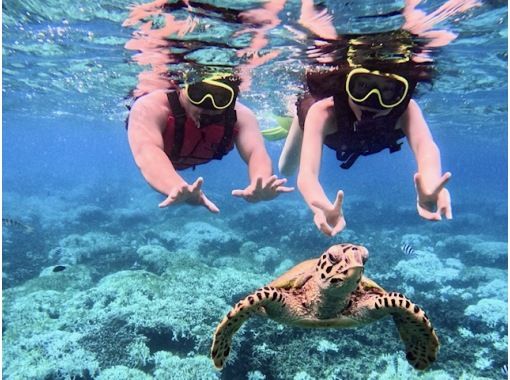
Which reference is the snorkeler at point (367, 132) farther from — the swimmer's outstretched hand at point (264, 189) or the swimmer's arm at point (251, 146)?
the swimmer's arm at point (251, 146)

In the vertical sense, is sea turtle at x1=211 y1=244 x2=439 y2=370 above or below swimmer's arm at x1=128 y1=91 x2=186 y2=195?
below

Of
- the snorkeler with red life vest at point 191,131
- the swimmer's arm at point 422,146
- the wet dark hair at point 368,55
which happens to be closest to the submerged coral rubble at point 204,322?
the snorkeler with red life vest at point 191,131

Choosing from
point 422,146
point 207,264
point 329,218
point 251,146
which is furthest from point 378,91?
point 207,264

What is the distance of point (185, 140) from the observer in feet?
19.6

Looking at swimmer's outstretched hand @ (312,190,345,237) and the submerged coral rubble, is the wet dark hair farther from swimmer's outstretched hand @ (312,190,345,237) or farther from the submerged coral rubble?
the submerged coral rubble

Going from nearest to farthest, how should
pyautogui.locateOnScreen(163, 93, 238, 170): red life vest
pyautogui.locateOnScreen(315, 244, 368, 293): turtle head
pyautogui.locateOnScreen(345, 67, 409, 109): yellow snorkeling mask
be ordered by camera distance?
pyautogui.locateOnScreen(315, 244, 368, 293): turtle head, pyautogui.locateOnScreen(345, 67, 409, 109): yellow snorkeling mask, pyautogui.locateOnScreen(163, 93, 238, 170): red life vest

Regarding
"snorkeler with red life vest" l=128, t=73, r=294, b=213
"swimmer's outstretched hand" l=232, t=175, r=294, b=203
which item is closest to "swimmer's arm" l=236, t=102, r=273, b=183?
"snorkeler with red life vest" l=128, t=73, r=294, b=213

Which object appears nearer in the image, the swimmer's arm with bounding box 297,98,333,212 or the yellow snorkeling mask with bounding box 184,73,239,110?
the swimmer's arm with bounding box 297,98,333,212

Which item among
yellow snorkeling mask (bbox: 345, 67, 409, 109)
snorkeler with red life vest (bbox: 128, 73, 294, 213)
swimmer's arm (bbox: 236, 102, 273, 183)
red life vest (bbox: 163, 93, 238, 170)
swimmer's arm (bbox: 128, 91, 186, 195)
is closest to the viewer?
swimmer's arm (bbox: 128, 91, 186, 195)

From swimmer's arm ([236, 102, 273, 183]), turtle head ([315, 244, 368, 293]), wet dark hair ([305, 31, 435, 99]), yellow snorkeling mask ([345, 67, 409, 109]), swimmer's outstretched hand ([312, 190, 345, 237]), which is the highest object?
wet dark hair ([305, 31, 435, 99])

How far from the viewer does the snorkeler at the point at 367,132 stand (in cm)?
403

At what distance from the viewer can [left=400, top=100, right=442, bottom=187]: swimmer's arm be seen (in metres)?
4.29

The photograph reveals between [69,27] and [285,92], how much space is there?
8124 mm

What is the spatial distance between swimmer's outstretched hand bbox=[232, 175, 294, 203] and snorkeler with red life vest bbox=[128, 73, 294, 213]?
0.08m
